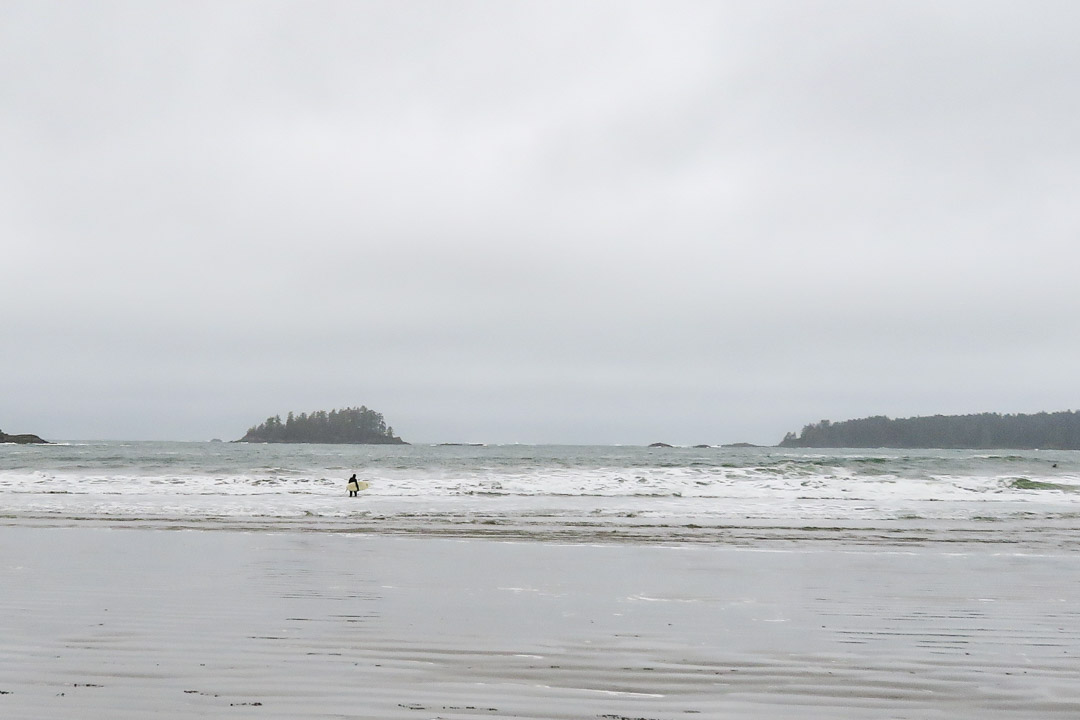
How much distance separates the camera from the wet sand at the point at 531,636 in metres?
4.77

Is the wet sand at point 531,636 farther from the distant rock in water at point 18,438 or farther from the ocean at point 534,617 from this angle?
the distant rock in water at point 18,438

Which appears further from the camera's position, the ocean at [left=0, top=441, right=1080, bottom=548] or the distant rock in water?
the distant rock in water

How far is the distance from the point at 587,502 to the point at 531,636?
17.3m

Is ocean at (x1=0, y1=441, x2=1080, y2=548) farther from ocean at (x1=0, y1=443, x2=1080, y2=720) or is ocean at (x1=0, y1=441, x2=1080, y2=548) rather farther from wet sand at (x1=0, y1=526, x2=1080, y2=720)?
wet sand at (x1=0, y1=526, x2=1080, y2=720)

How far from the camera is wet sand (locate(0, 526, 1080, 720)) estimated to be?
4.77 metres

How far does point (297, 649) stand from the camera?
233 inches

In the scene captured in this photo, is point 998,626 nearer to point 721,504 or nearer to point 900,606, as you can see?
point 900,606

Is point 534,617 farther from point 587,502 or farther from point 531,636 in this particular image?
point 587,502

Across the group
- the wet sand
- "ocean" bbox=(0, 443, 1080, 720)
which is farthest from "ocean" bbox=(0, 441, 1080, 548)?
the wet sand

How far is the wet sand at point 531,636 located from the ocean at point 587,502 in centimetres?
391

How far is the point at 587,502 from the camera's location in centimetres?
2364

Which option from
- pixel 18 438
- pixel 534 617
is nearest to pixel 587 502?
pixel 534 617

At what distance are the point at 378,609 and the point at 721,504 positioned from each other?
16507 mm

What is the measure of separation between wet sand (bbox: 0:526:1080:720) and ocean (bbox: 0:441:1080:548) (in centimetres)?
391
